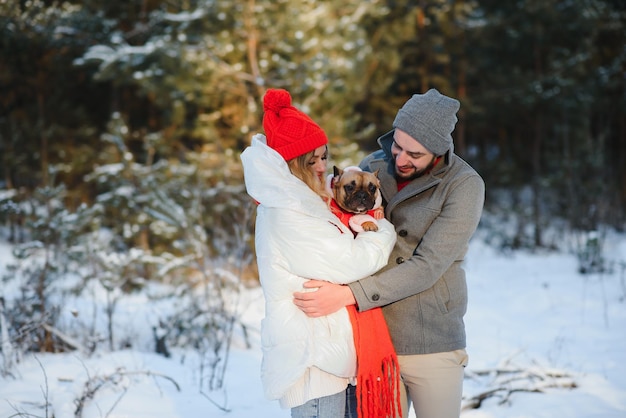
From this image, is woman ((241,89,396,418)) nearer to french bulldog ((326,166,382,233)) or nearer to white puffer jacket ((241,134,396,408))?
white puffer jacket ((241,134,396,408))

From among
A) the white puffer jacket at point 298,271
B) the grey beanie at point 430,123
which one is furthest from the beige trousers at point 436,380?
the grey beanie at point 430,123

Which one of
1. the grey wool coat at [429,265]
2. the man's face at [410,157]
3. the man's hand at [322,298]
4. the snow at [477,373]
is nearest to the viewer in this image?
the man's hand at [322,298]

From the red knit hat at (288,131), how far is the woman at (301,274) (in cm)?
7

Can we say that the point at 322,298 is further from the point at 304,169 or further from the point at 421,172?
the point at 421,172

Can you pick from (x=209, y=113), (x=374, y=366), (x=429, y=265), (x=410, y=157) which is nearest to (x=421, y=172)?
(x=410, y=157)

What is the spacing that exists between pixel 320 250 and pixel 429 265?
509mm

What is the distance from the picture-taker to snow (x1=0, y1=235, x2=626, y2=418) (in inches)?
173

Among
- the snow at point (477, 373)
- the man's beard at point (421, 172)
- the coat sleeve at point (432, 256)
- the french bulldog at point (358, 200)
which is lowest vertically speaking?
the snow at point (477, 373)

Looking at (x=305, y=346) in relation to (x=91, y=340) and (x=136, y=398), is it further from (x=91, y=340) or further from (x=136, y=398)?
(x=91, y=340)

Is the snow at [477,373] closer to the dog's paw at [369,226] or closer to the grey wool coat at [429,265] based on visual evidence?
the grey wool coat at [429,265]

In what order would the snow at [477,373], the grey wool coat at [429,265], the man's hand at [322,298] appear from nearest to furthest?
the man's hand at [322,298] → the grey wool coat at [429,265] → the snow at [477,373]

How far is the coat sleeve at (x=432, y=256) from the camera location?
2432 millimetres

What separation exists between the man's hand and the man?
0.01m

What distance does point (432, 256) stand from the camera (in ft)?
8.09
